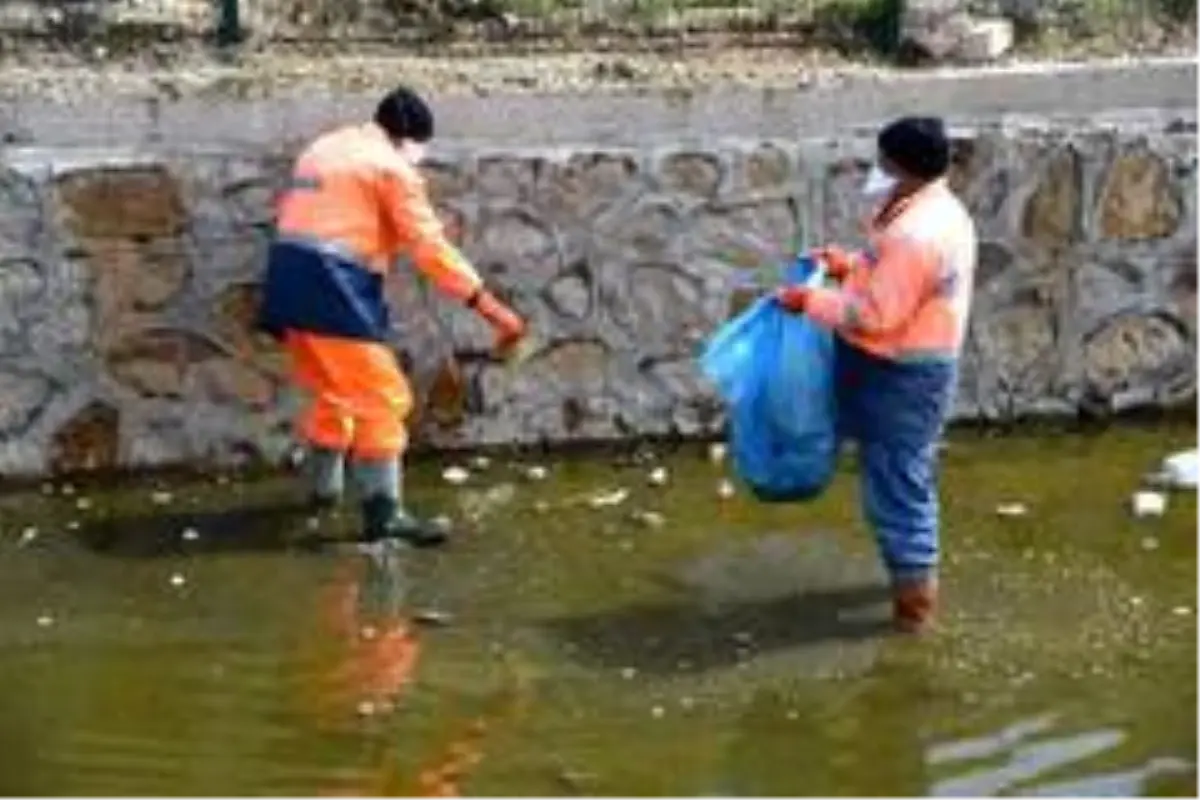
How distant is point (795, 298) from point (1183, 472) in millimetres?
2278

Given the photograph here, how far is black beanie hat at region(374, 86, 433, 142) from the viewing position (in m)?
9.29

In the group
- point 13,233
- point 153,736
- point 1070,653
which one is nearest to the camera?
point 153,736

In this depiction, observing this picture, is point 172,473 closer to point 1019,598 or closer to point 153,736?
point 153,736

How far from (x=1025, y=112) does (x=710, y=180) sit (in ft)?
4.30

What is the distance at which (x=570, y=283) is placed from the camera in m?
10.5

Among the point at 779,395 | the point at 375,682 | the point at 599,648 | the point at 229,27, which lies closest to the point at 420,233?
the point at 779,395

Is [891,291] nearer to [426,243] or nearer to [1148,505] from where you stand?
[426,243]

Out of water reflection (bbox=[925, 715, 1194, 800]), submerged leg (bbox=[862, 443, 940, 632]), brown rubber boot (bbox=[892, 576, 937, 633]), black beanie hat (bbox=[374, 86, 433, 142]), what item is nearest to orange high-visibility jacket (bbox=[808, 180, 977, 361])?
submerged leg (bbox=[862, 443, 940, 632])

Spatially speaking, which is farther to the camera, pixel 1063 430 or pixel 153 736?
pixel 1063 430

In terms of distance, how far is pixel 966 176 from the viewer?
10656 millimetres

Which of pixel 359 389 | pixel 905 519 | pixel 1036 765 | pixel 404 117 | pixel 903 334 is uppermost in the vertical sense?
pixel 404 117

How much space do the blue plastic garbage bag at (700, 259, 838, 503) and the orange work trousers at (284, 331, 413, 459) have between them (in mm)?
1205

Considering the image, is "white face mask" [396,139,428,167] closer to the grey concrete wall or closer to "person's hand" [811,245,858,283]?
the grey concrete wall

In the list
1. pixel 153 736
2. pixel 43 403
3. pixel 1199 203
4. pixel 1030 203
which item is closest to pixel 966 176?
pixel 1030 203
